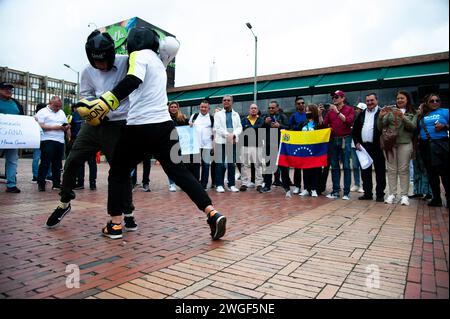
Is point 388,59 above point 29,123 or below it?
above

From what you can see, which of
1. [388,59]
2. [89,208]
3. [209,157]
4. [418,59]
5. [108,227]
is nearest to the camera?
[108,227]

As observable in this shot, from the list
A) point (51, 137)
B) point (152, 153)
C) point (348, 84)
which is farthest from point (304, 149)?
point (348, 84)

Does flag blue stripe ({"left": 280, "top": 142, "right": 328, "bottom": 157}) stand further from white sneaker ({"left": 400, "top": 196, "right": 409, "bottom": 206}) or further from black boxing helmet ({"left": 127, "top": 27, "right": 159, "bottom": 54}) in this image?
black boxing helmet ({"left": 127, "top": 27, "right": 159, "bottom": 54})

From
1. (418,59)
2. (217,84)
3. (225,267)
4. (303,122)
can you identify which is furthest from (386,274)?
(217,84)

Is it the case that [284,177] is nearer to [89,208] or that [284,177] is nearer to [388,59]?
[89,208]

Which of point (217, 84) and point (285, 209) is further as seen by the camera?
point (217, 84)

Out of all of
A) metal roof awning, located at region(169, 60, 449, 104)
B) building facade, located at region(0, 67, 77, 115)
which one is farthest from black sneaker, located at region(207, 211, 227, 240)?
building facade, located at region(0, 67, 77, 115)

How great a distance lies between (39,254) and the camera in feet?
8.86

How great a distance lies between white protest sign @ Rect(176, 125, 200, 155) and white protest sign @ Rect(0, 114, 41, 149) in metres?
3.09

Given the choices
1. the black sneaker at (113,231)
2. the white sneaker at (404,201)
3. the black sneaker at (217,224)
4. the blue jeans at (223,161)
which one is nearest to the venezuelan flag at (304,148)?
the blue jeans at (223,161)

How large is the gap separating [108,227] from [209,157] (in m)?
4.38

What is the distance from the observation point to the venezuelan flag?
22.2ft

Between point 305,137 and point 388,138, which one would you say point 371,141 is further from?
point 305,137

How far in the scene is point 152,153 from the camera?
125 inches
